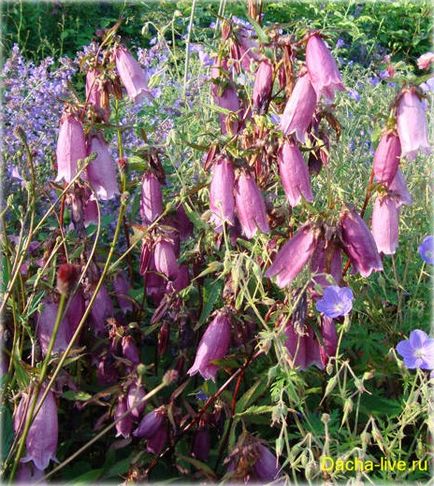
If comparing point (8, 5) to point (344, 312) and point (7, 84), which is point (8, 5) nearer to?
point (7, 84)

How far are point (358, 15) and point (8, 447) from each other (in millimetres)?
6252

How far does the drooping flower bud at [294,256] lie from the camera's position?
1.59 meters

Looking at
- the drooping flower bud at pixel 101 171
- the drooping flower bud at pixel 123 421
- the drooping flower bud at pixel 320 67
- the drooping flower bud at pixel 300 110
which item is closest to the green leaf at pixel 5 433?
the drooping flower bud at pixel 123 421

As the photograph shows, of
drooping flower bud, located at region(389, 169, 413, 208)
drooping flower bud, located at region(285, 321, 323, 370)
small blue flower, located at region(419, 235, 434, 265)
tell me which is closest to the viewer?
drooping flower bud, located at region(285, 321, 323, 370)

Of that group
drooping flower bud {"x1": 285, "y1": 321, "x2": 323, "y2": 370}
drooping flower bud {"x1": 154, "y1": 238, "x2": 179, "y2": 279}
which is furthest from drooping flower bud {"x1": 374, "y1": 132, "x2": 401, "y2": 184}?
drooping flower bud {"x1": 154, "y1": 238, "x2": 179, "y2": 279}

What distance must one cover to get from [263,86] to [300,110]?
0.16 metres

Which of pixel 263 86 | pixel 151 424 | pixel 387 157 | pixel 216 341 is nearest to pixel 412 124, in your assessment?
pixel 387 157

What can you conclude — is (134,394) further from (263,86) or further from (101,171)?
(263,86)

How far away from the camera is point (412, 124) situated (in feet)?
5.27

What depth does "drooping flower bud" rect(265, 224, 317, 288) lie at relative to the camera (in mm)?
1589

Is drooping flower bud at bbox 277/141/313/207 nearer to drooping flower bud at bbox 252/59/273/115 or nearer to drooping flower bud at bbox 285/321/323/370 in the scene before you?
drooping flower bud at bbox 252/59/273/115

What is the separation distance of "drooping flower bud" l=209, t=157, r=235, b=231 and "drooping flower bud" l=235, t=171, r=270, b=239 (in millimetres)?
17

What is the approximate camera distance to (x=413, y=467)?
1.69 m

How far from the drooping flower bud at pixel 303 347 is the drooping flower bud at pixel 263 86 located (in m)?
0.51
